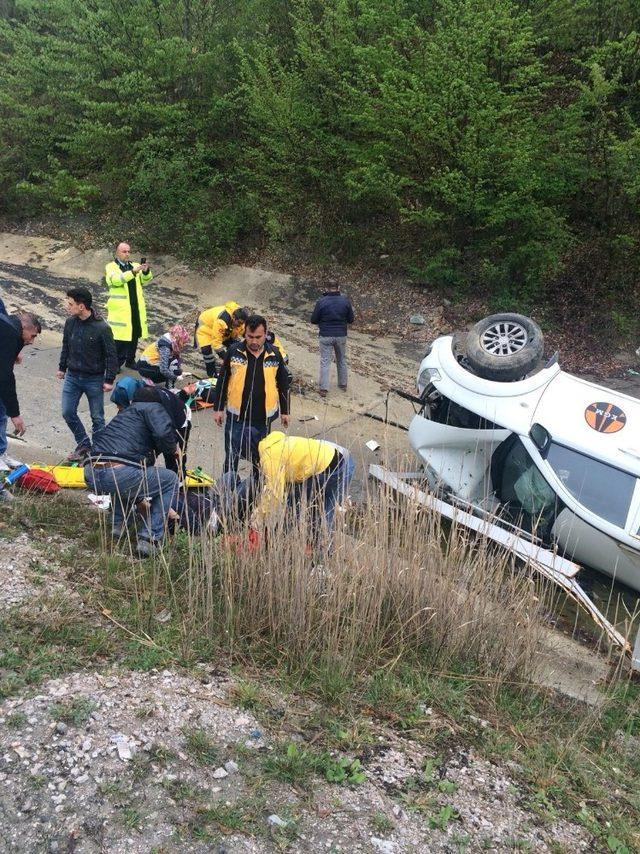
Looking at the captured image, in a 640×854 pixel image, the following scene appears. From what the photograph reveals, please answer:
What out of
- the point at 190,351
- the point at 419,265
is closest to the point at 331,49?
the point at 419,265

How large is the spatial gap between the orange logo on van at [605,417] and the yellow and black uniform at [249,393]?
255 cm

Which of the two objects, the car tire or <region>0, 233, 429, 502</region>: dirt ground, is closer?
the car tire

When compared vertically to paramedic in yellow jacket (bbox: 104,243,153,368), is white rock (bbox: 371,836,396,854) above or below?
below

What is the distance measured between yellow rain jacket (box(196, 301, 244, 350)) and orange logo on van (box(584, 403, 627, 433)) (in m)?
4.10

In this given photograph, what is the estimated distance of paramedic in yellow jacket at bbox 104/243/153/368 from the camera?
834 cm

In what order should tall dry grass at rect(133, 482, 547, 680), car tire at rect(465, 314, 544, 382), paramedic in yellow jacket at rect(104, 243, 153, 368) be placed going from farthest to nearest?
paramedic in yellow jacket at rect(104, 243, 153, 368)
car tire at rect(465, 314, 544, 382)
tall dry grass at rect(133, 482, 547, 680)

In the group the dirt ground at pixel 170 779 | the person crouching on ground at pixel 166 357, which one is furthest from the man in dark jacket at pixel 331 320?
the dirt ground at pixel 170 779

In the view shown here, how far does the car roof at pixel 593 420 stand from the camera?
5.38 m

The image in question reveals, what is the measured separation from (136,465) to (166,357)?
2773mm

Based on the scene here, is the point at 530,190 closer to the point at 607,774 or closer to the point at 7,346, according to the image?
the point at 7,346

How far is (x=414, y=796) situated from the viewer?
3.27 meters

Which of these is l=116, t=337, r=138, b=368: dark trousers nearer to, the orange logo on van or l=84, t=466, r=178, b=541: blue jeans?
l=84, t=466, r=178, b=541: blue jeans

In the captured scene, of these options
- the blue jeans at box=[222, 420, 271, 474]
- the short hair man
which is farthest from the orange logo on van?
the blue jeans at box=[222, 420, 271, 474]

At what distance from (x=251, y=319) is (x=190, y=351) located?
452cm
